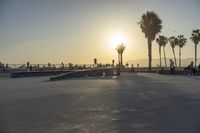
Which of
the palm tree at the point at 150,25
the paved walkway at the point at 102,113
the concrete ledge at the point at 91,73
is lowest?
the paved walkway at the point at 102,113

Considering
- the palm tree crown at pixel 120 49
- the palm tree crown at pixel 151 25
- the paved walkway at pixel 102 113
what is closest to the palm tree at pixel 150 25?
the palm tree crown at pixel 151 25

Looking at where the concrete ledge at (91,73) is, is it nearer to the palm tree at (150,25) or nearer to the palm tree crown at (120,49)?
the palm tree at (150,25)

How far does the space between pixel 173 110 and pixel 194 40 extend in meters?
95.2

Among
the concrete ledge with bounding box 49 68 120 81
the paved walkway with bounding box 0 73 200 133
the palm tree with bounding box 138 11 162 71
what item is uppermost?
the palm tree with bounding box 138 11 162 71

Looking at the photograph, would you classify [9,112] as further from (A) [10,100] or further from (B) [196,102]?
(B) [196,102]

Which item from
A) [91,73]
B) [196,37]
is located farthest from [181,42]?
[91,73]

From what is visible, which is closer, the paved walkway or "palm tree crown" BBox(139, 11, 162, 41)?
the paved walkway

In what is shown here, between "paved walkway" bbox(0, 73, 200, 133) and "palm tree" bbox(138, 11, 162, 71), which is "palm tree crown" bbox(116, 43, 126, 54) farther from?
"paved walkway" bbox(0, 73, 200, 133)

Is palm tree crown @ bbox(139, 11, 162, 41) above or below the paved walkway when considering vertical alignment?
above

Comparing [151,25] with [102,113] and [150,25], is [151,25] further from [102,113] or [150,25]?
[102,113]

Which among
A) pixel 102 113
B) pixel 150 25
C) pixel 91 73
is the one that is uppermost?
pixel 150 25

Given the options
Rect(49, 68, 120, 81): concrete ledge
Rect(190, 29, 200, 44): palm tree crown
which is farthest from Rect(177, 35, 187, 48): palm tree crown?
Rect(49, 68, 120, 81): concrete ledge

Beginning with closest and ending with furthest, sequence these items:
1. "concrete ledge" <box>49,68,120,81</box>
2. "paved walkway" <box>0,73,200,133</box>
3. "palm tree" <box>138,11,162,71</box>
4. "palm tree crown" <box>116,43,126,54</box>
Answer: "paved walkway" <box>0,73,200,133</box> < "concrete ledge" <box>49,68,120,81</box> < "palm tree" <box>138,11,162,71</box> < "palm tree crown" <box>116,43,126,54</box>

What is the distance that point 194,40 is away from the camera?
105 metres
